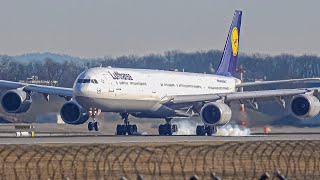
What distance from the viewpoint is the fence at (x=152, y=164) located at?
1251 inches

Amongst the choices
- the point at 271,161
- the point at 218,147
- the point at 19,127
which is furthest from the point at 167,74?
the point at 271,161

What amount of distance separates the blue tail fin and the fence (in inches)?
1557

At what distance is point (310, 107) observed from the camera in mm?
66062

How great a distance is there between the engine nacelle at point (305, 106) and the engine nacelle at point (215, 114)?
4.34 meters

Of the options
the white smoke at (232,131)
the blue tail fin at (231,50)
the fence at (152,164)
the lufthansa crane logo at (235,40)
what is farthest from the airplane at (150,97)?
the fence at (152,164)

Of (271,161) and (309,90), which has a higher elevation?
(309,90)

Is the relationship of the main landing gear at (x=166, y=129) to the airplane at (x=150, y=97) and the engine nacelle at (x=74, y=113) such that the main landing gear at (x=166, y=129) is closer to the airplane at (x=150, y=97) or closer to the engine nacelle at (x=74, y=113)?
the airplane at (x=150, y=97)

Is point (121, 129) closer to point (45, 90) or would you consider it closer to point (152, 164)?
point (45, 90)

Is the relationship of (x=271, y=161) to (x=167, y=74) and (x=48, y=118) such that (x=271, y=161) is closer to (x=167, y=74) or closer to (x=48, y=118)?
(x=167, y=74)

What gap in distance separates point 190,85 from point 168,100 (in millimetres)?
3547

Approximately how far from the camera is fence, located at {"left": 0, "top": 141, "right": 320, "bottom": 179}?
31766 millimetres

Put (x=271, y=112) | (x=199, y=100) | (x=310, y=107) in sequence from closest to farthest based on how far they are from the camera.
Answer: (x=310, y=107) < (x=199, y=100) < (x=271, y=112)

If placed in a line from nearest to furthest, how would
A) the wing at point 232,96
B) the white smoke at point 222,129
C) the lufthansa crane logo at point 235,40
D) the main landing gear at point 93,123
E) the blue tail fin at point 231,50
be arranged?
the main landing gear at point 93,123, the wing at point 232,96, the white smoke at point 222,129, the blue tail fin at point 231,50, the lufthansa crane logo at point 235,40

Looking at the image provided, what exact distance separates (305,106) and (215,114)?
5.77 m
